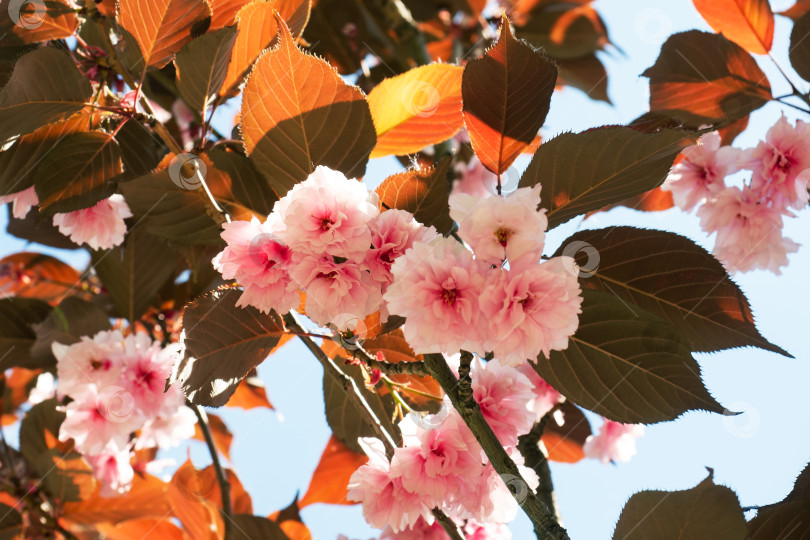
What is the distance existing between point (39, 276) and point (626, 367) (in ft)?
5.17

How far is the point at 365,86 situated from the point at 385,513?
99cm

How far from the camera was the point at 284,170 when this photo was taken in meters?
0.69

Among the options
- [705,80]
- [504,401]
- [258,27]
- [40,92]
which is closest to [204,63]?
[258,27]

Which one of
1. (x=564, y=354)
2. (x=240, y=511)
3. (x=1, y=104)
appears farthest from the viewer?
(x=240, y=511)

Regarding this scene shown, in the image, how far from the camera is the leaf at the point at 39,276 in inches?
66.9

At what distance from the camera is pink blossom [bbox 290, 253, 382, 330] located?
0.59 metres

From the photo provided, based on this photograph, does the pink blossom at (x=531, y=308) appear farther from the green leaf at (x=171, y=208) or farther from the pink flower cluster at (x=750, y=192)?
the pink flower cluster at (x=750, y=192)

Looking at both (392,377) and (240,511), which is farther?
(240,511)

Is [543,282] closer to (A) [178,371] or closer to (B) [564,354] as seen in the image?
(B) [564,354]

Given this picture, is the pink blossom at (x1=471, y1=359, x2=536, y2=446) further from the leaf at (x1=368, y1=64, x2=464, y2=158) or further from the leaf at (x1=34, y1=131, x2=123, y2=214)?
the leaf at (x1=34, y1=131, x2=123, y2=214)

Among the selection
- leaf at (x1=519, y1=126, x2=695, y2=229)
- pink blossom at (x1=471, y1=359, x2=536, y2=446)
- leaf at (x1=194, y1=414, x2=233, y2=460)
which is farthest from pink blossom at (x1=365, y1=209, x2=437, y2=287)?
leaf at (x1=194, y1=414, x2=233, y2=460)

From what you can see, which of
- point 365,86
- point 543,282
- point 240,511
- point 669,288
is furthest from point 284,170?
point 240,511

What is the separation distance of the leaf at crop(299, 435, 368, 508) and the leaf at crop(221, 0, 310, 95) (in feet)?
2.26

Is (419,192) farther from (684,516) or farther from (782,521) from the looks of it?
(782,521)
